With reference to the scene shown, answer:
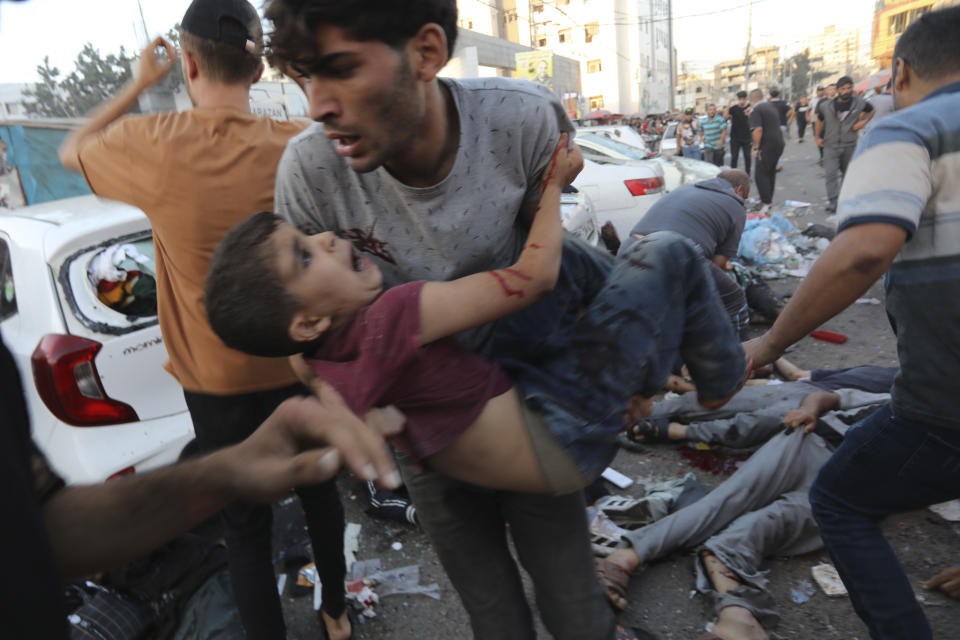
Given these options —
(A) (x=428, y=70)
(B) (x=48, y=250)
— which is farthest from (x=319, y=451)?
(B) (x=48, y=250)

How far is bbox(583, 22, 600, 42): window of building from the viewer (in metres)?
55.5

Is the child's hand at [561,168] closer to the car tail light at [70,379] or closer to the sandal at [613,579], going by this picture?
the sandal at [613,579]

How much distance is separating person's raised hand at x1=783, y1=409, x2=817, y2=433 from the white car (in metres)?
2.90

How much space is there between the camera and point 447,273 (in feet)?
4.60

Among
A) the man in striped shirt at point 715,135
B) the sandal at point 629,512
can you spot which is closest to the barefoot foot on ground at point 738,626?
the sandal at point 629,512

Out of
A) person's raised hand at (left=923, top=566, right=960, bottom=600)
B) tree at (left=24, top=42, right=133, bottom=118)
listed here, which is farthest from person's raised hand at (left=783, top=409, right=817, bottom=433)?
tree at (left=24, top=42, right=133, bottom=118)

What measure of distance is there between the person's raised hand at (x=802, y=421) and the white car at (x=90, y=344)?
290cm

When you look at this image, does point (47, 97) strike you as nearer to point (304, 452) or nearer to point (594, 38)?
point (304, 452)

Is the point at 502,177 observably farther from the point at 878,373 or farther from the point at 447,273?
the point at 878,373

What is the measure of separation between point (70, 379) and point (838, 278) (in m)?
2.71

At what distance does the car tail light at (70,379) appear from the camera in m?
2.37


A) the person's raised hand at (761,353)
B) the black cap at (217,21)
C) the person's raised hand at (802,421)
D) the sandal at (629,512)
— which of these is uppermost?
the black cap at (217,21)

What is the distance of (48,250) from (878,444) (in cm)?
305

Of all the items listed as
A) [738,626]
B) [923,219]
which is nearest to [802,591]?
[738,626]
